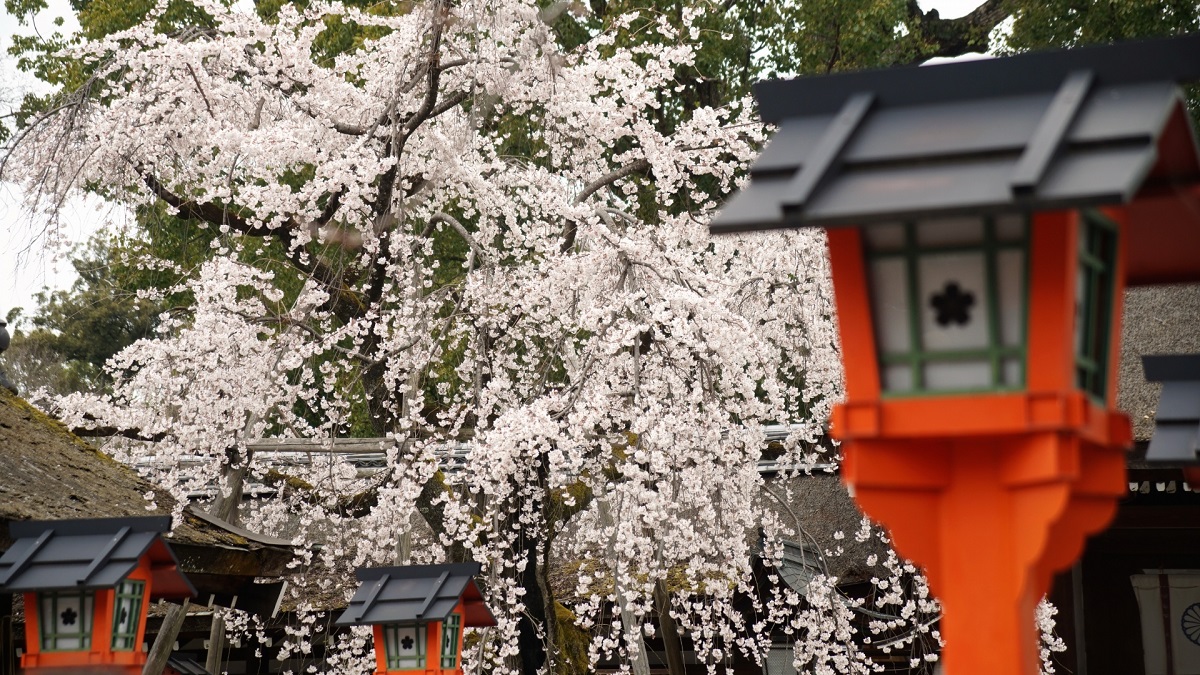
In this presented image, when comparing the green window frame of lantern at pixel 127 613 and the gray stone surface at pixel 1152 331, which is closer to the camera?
the green window frame of lantern at pixel 127 613

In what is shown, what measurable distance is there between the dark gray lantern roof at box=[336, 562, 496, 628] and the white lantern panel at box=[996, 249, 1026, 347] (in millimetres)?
4015

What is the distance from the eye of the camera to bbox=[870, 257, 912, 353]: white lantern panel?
7.77 feet

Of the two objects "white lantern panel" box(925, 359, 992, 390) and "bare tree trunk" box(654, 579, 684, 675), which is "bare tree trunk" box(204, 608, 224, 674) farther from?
"white lantern panel" box(925, 359, 992, 390)

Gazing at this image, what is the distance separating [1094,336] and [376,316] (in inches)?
228

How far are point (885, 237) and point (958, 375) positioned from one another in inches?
12.0

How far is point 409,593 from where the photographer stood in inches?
235

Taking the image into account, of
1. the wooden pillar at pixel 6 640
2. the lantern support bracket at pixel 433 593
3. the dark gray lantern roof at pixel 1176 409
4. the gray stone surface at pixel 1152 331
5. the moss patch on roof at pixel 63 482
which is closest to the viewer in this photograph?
the dark gray lantern roof at pixel 1176 409

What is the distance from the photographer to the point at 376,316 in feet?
25.2

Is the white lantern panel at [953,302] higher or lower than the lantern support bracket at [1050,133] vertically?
lower

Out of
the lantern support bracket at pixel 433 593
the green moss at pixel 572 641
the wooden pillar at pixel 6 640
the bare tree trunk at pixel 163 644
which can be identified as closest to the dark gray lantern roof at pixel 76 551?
the wooden pillar at pixel 6 640

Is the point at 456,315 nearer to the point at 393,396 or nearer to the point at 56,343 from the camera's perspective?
the point at 393,396

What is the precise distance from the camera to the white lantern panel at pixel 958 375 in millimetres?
2307

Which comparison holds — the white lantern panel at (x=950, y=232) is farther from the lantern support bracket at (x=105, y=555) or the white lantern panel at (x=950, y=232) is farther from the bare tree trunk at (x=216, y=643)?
the bare tree trunk at (x=216, y=643)

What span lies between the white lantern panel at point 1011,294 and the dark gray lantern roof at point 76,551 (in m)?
3.45
